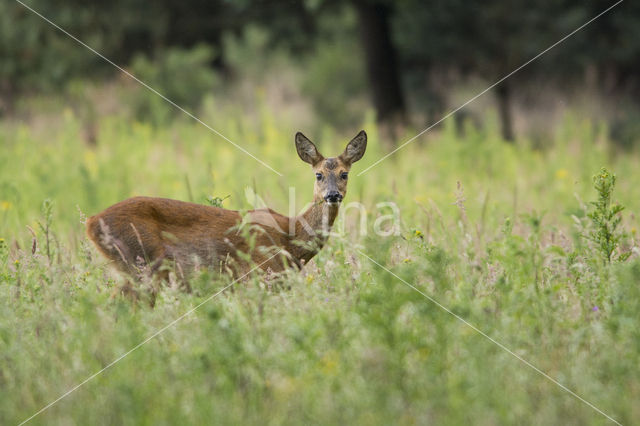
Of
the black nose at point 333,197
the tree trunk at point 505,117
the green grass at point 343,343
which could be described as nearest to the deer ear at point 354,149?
the black nose at point 333,197

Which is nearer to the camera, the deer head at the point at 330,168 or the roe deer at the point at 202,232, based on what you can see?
the roe deer at the point at 202,232

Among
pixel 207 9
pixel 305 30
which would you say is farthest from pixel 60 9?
pixel 207 9

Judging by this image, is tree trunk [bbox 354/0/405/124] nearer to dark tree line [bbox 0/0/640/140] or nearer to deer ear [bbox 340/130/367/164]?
dark tree line [bbox 0/0/640/140]

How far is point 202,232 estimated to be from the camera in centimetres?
514

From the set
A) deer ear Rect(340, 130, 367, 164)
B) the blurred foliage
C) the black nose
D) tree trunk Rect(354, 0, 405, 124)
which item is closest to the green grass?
the black nose

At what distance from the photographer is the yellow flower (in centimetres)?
903

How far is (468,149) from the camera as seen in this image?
9.76m

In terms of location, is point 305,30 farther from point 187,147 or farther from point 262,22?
point 187,147

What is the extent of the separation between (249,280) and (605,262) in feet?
6.97

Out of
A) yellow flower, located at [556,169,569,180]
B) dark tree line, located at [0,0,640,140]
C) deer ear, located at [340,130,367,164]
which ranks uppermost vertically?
dark tree line, located at [0,0,640,140]

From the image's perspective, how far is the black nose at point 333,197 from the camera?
17.7 feet

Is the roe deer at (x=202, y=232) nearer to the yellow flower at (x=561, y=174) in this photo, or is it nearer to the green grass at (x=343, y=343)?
the green grass at (x=343, y=343)

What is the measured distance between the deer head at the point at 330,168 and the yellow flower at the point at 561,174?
3.82m

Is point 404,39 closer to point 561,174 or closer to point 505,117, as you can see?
point 505,117
